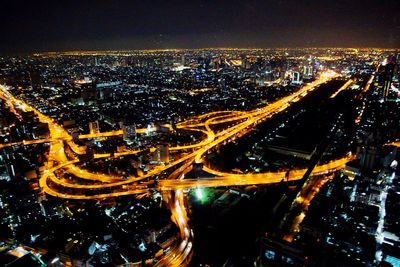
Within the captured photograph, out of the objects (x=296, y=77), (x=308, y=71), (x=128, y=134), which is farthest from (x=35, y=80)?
(x=308, y=71)

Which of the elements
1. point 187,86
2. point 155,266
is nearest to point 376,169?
point 155,266

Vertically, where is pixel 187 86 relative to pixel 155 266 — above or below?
above

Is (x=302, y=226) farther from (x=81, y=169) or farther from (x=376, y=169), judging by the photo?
(x=81, y=169)

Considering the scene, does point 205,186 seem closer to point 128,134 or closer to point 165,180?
point 165,180

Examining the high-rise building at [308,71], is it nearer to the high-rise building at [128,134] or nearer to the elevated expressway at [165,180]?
the elevated expressway at [165,180]

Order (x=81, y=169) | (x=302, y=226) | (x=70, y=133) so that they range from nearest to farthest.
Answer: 1. (x=302, y=226)
2. (x=81, y=169)
3. (x=70, y=133)

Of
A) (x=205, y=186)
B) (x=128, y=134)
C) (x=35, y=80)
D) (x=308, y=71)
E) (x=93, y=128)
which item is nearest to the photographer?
(x=205, y=186)

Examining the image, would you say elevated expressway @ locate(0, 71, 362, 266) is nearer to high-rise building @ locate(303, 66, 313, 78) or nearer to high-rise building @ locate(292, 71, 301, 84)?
high-rise building @ locate(292, 71, 301, 84)

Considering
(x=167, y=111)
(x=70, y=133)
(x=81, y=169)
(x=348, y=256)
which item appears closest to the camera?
(x=348, y=256)

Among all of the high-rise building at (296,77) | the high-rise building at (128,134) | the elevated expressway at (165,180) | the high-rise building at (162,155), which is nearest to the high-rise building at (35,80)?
the elevated expressway at (165,180)

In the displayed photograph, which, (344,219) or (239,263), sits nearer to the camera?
(239,263)

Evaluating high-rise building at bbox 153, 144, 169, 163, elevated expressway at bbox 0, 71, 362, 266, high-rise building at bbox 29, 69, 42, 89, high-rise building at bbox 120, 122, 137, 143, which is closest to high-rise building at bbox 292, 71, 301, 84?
elevated expressway at bbox 0, 71, 362, 266
